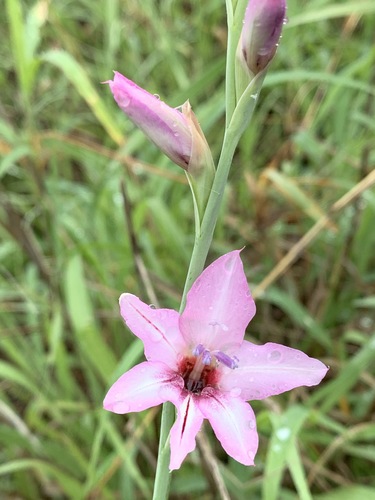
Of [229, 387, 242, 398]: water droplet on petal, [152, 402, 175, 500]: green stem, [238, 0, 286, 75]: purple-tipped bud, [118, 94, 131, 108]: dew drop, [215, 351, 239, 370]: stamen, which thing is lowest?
[152, 402, 175, 500]: green stem

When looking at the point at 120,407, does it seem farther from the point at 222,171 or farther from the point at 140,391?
the point at 222,171

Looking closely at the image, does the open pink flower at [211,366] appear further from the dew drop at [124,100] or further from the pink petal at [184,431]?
the dew drop at [124,100]

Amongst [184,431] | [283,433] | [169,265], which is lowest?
[283,433]

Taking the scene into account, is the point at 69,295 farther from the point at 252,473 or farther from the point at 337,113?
the point at 337,113

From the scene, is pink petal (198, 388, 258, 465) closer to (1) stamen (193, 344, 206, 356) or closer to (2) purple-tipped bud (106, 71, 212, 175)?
(1) stamen (193, 344, 206, 356)

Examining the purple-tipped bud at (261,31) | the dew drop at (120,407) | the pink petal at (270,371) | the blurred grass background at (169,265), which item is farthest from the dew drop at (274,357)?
the blurred grass background at (169,265)

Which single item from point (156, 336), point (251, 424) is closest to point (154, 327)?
point (156, 336)

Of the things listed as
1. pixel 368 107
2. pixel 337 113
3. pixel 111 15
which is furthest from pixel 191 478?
pixel 111 15

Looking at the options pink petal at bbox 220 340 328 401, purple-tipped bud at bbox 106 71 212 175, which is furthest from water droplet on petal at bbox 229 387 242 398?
purple-tipped bud at bbox 106 71 212 175
